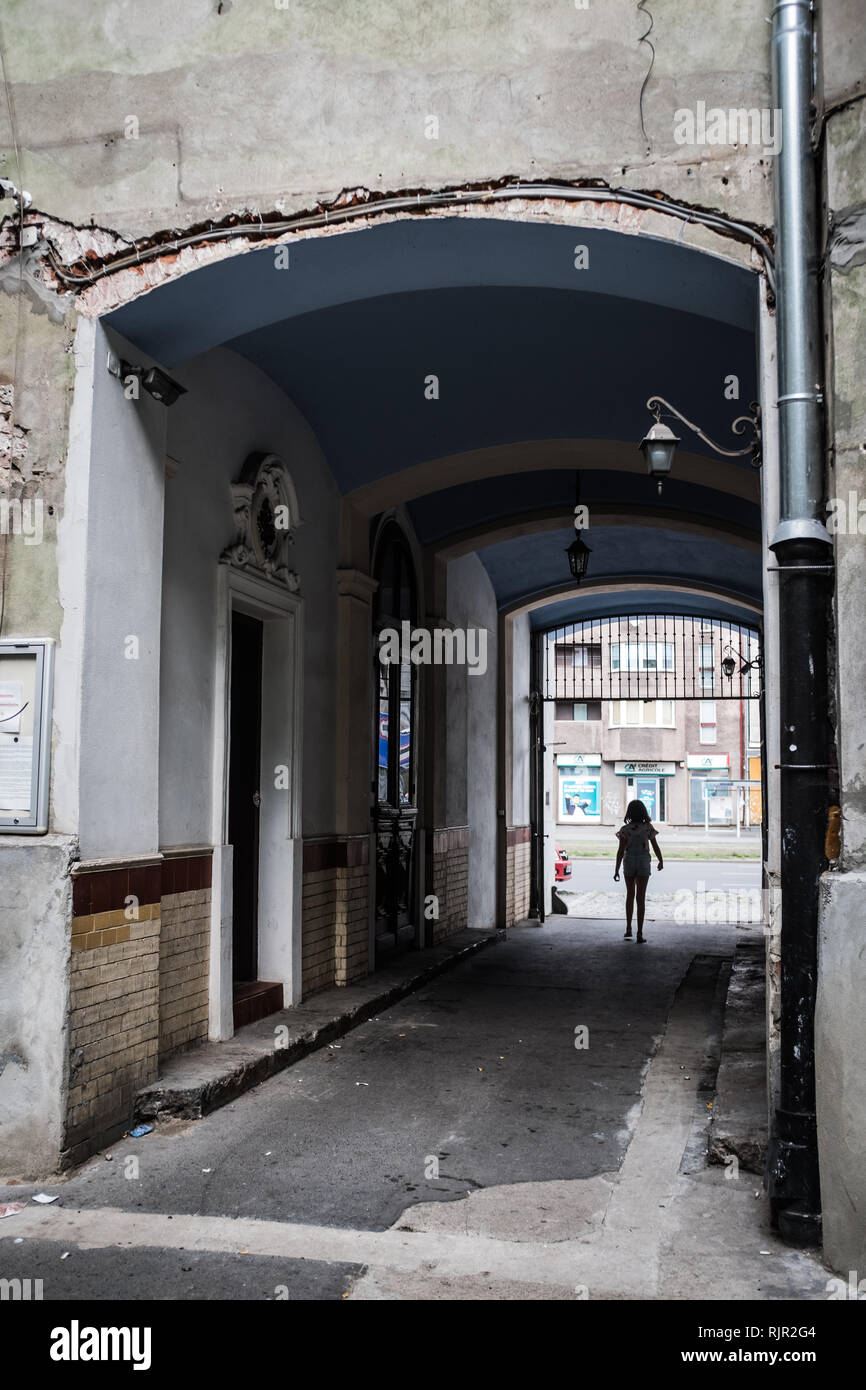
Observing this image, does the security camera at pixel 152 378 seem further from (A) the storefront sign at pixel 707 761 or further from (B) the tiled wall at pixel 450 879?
(A) the storefront sign at pixel 707 761

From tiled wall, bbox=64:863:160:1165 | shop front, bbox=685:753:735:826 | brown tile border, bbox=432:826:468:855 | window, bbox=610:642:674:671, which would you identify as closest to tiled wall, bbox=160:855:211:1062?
tiled wall, bbox=64:863:160:1165

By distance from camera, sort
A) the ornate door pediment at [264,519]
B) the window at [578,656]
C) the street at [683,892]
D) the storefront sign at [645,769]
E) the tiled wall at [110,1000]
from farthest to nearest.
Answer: the storefront sign at [645,769], the window at [578,656], the street at [683,892], the ornate door pediment at [264,519], the tiled wall at [110,1000]

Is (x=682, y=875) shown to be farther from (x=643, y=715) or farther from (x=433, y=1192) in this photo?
(x=433, y=1192)

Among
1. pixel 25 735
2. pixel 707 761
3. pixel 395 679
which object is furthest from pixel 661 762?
pixel 25 735

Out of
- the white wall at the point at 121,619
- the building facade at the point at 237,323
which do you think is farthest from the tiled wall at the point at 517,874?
the white wall at the point at 121,619

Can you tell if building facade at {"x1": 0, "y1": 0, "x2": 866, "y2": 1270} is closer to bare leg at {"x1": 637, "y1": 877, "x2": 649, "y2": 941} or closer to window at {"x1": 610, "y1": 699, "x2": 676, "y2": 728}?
bare leg at {"x1": 637, "y1": 877, "x2": 649, "y2": 941}

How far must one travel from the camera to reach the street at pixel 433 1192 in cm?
378

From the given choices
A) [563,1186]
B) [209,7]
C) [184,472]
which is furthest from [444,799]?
[209,7]

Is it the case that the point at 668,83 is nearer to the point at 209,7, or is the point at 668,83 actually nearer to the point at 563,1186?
the point at 209,7

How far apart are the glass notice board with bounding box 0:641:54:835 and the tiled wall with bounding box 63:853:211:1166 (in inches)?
14.5

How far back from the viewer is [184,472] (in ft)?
21.1

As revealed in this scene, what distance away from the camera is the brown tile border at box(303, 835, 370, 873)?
26.4 ft

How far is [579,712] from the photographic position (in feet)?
133

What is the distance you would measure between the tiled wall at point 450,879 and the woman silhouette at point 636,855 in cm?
180
